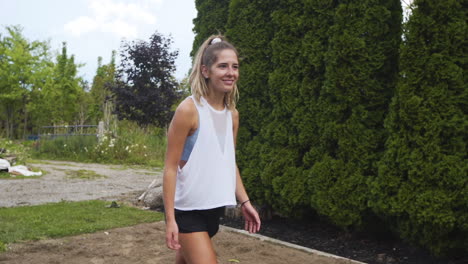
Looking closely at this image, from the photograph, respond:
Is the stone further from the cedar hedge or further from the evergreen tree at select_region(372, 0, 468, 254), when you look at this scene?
the evergreen tree at select_region(372, 0, 468, 254)

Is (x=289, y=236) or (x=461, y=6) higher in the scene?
(x=461, y=6)

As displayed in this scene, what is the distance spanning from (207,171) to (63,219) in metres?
4.70

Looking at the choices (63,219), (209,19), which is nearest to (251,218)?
(63,219)

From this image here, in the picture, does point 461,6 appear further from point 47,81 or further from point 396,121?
point 47,81

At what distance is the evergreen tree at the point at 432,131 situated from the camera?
13.3 ft

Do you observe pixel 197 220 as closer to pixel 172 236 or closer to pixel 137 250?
pixel 172 236

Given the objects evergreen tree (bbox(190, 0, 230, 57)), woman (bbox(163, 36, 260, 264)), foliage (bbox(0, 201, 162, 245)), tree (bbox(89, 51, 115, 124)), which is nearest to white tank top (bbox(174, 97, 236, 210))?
woman (bbox(163, 36, 260, 264))

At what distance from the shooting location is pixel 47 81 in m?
31.5

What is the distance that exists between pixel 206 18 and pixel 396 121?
13.7 feet

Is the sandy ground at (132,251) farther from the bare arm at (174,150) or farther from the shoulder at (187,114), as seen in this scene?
the shoulder at (187,114)

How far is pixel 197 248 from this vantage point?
224 centimetres

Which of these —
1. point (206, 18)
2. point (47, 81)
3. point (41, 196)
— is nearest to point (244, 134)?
point (206, 18)

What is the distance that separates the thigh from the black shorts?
0.03m

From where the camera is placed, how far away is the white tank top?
2334 millimetres
